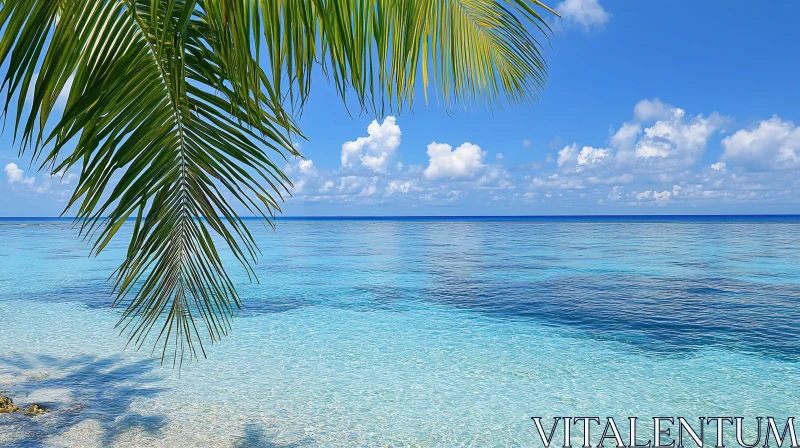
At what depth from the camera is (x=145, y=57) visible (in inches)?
76.5

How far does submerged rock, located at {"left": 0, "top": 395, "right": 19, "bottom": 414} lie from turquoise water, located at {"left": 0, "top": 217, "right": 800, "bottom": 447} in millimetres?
197

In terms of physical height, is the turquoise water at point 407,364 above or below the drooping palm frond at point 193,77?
below

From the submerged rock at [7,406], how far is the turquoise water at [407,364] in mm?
197

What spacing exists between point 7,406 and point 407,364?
5.00 meters

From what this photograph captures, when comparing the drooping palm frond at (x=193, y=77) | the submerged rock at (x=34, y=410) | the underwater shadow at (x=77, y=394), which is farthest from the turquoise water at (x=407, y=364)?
the drooping palm frond at (x=193, y=77)

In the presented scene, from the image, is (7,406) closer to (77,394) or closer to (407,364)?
(77,394)

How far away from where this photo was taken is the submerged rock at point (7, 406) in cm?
595

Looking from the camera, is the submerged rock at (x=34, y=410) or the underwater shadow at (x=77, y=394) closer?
the underwater shadow at (x=77, y=394)

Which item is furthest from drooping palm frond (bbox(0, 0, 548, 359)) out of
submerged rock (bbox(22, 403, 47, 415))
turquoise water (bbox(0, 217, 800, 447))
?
submerged rock (bbox(22, 403, 47, 415))

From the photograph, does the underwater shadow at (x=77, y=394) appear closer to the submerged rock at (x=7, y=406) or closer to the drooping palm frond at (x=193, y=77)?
the submerged rock at (x=7, y=406)

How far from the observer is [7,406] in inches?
237

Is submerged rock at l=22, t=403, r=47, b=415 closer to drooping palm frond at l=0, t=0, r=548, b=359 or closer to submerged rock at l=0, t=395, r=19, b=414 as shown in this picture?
submerged rock at l=0, t=395, r=19, b=414

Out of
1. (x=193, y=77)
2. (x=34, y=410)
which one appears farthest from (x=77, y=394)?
(x=193, y=77)

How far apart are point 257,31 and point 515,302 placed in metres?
12.2
